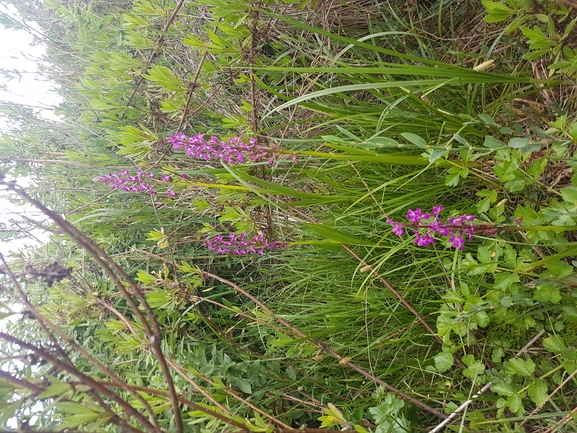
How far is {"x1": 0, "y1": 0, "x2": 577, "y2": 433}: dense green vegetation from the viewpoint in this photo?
3.48 ft

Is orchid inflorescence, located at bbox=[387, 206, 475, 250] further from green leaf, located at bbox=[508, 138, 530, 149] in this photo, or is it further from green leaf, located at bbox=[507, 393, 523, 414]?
green leaf, located at bbox=[507, 393, 523, 414]

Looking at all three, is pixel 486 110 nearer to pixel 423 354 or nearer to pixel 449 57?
pixel 449 57

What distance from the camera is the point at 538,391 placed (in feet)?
3.59

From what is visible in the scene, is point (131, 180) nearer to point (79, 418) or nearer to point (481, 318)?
point (79, 418)

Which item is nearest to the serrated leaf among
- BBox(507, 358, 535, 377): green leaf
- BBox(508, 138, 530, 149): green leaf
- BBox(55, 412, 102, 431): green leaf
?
BBox(508, 138, 530, 149): green leaf

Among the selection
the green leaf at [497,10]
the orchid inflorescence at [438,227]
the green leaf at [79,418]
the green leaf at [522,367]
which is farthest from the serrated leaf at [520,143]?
the green leaf at [79,418]

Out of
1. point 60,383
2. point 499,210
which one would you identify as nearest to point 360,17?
point 499,210

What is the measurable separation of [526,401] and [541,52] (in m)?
1.08

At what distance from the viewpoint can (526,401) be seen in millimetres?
1366

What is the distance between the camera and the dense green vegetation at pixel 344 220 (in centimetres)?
106

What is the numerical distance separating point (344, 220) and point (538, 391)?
0.83m

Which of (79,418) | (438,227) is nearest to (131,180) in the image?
(79,418)

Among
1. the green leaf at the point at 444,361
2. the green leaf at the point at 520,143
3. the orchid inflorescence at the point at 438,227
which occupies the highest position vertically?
the green leaf at the point at 520,143

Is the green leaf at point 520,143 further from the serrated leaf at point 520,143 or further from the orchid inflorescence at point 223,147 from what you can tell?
the orchid inflorescence at point 223,147
